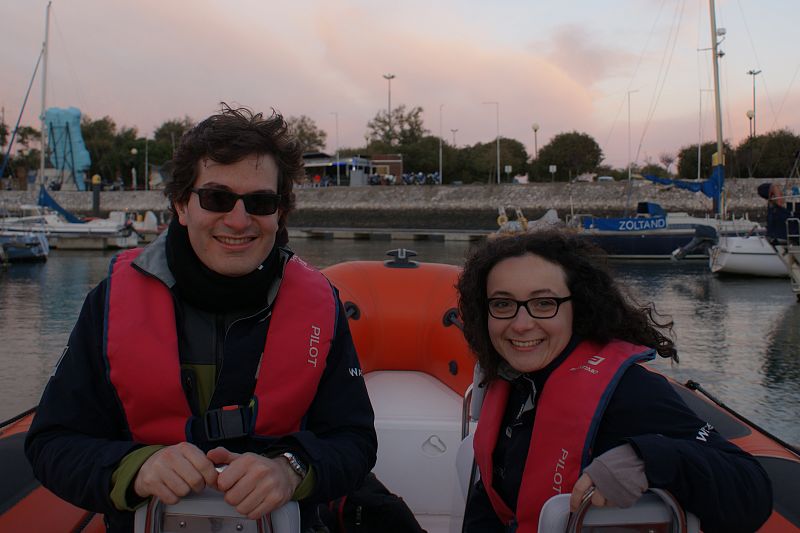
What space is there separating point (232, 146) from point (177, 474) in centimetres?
74

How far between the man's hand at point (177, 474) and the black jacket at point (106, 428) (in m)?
0.12

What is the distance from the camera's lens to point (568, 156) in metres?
47.7

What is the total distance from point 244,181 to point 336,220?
35010mm

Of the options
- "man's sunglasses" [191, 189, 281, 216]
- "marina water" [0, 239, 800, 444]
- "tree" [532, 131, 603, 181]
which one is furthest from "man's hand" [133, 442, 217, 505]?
"tree" [532, 131, 603, 181]

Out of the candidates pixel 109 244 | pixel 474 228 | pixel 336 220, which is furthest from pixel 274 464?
pixel 336 220

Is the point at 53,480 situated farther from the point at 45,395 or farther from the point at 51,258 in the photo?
the point at 51,258

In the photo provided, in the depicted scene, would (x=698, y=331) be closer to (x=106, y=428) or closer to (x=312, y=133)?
(x=106, y=428)

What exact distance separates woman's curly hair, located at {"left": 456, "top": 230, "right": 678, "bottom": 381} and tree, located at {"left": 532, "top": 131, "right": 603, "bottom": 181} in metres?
47.0

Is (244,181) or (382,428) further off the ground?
(244,181)

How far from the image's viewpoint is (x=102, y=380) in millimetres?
1518

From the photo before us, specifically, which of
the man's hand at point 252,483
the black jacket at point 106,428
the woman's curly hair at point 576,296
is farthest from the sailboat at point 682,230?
the man's hand at point 252,483

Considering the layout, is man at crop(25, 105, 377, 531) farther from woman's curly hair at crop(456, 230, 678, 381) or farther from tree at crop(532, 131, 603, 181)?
tree at crop(532, 131, 603, 181)

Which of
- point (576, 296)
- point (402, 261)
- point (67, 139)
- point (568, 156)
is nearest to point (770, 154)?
point (568, 156)

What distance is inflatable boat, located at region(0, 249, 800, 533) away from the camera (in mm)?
2061
